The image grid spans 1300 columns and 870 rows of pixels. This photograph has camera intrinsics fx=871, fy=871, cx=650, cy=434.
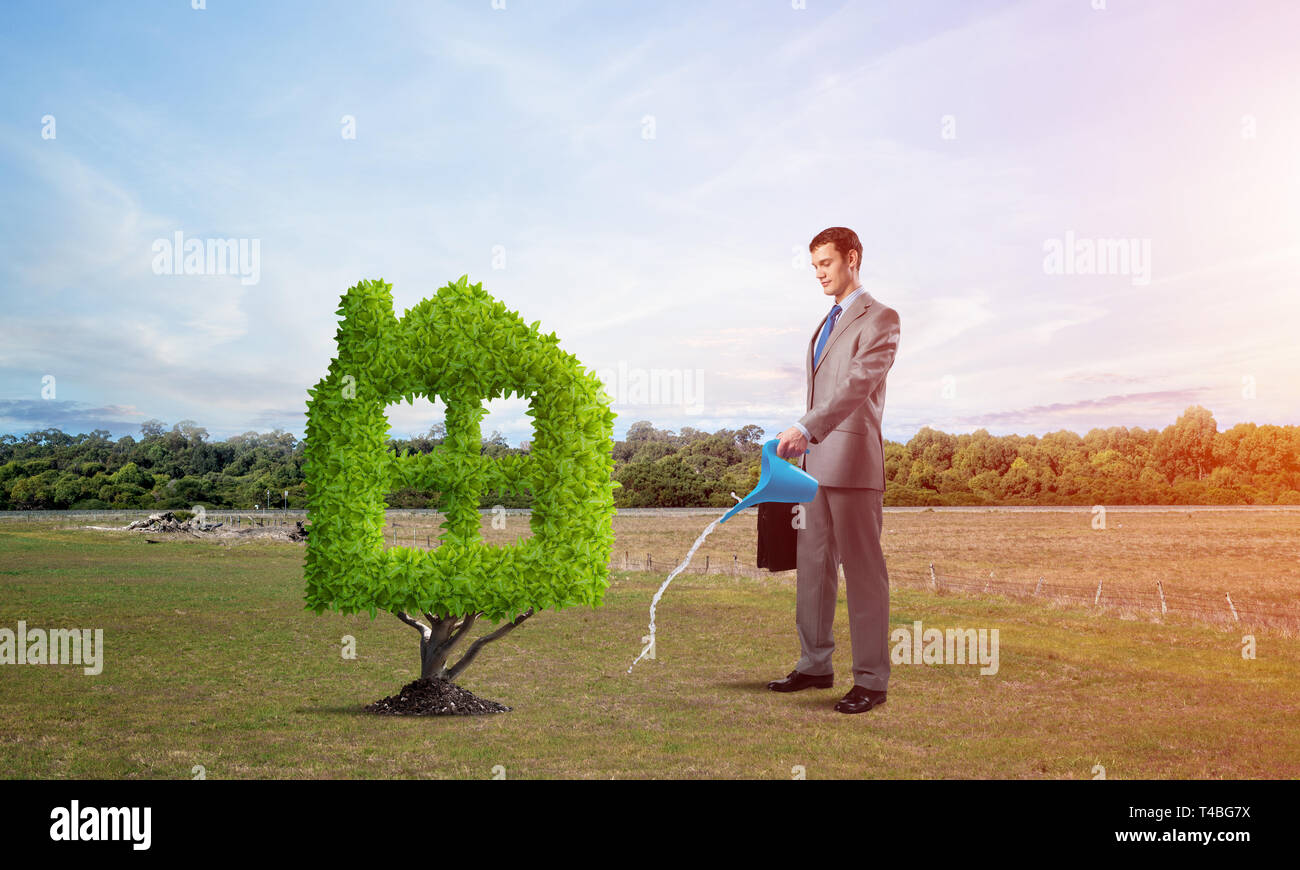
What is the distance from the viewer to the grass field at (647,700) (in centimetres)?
816

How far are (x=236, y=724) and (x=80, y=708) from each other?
294 cm

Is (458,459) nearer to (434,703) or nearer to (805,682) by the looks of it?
(434,703)

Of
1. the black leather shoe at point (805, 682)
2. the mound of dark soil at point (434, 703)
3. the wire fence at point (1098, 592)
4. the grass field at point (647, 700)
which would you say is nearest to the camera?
the grass field at point (647, 700)

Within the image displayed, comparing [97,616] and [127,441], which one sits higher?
[127,441]

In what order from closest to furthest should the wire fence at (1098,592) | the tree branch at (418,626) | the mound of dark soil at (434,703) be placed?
1. the mound of dark soil at (434,703)
2. the tree branch at (418,626)
3. the wire fence at (1098,592)

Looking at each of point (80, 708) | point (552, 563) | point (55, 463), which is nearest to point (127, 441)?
point (55, 463)

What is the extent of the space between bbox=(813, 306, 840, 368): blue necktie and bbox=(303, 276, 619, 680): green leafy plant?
7.82ft

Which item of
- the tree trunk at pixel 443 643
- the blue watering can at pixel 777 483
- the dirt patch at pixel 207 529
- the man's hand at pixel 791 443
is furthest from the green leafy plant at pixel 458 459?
the dirt patch at pixel 207 529

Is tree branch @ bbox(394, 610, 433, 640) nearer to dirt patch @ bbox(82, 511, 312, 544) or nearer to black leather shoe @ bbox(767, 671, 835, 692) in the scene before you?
black leather shoe @ bbox(767, 671, 835, 692)

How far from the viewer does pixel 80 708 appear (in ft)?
37.0

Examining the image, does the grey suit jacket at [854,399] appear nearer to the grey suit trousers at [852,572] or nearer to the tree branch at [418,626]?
the grey suit trousers at [852,572]

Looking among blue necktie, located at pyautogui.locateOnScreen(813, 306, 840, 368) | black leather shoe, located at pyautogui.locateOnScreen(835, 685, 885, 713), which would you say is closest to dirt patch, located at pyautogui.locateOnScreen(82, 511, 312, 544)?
black leather shoe, located at pyautogui.locateOnScreen(835, 685, 885, 713)

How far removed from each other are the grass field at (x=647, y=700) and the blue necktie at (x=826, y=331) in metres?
3.73

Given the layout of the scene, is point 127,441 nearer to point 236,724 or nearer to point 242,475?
point 242,475
